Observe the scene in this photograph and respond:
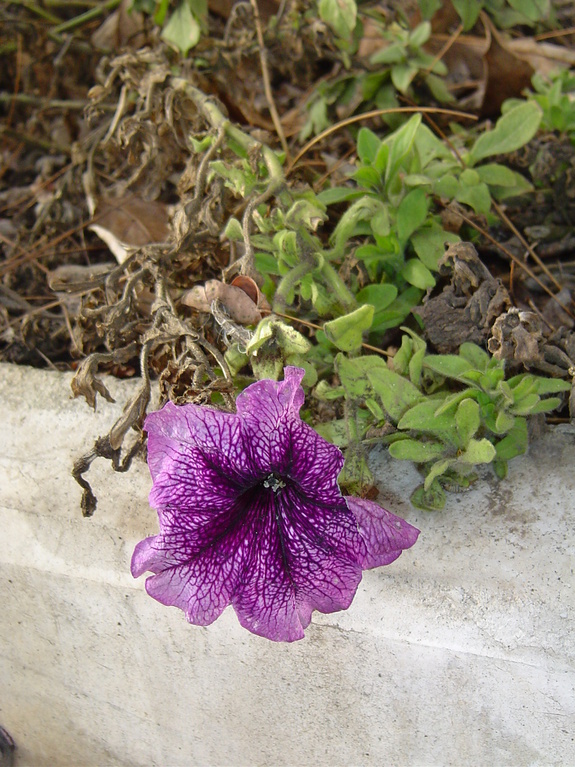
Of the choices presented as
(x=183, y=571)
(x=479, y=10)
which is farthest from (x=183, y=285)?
(x=479, y=10)

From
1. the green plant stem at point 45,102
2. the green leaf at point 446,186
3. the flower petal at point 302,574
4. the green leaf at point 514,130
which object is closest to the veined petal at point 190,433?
the flower petal at point 302,574

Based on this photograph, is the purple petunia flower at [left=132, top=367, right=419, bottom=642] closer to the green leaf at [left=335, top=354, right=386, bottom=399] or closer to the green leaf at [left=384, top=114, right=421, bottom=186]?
the green leaf at [left=335, top=354, right=386, bottom=399]

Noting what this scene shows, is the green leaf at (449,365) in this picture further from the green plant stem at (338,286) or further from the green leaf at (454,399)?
the green plant stem at (338,286)

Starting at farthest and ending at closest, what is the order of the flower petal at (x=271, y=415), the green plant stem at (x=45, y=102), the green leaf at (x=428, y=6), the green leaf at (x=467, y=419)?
the green plant stem at (x=45, y=102)
the green leaf at (x=428, y=6)
the green leaf at (x=467, y=419)
the flower petal at (x=271, y=415)

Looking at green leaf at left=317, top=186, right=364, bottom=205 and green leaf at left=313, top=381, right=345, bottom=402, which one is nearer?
green leaf at left=313, top=381, right=345, bottom=402

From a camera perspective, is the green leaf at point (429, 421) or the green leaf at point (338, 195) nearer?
the green leaf at point (429, 421)

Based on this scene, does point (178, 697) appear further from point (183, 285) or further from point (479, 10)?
point (479, 10)

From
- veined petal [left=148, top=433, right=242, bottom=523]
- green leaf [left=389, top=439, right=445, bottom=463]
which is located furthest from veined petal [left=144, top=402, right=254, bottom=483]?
green leaf [left=389, top=439, right=445, bottom=463]
